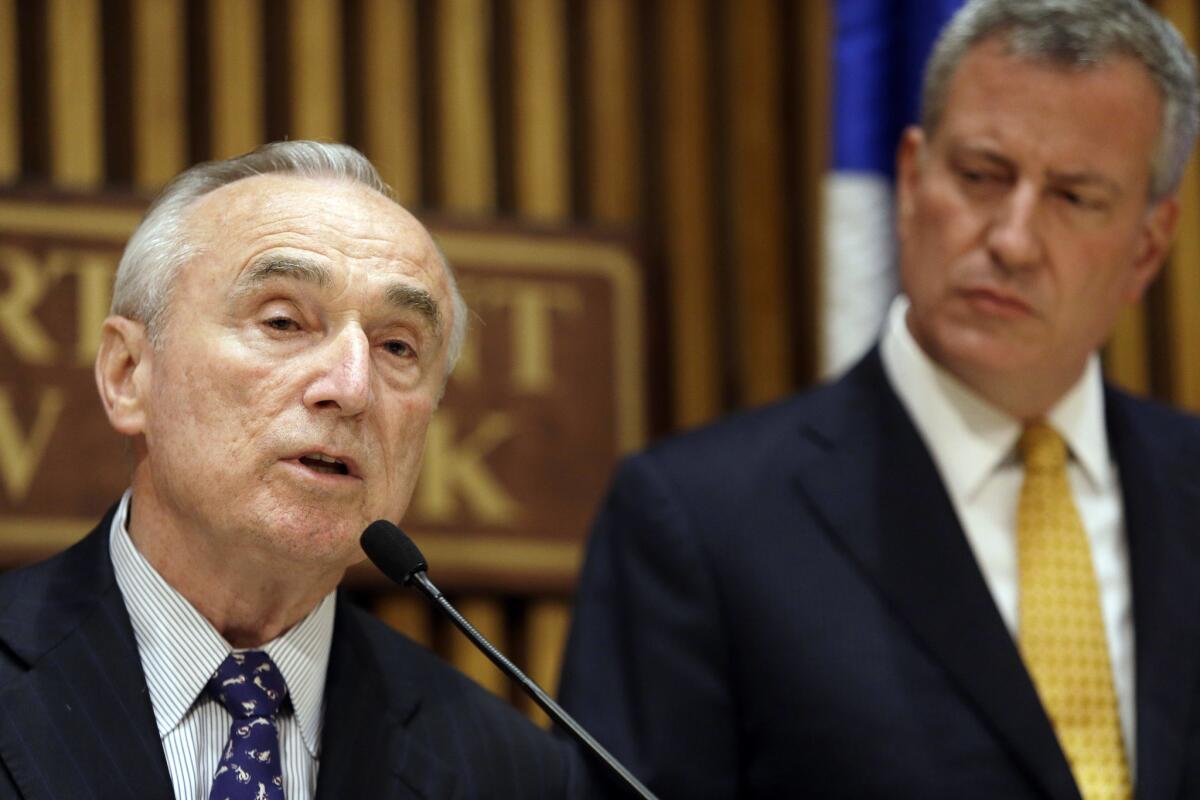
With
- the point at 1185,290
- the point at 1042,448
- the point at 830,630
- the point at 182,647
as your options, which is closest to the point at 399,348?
the point at 182,647

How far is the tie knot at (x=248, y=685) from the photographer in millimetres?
1832

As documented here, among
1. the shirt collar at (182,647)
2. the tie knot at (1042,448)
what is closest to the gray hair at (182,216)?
the shirt collar at (182,647)

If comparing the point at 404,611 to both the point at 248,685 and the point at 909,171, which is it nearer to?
the point at 909,171

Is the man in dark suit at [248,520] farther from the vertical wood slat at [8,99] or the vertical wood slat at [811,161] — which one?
the vertical wood slat at [811,161]

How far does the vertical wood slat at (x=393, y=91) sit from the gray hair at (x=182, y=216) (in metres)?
1.40

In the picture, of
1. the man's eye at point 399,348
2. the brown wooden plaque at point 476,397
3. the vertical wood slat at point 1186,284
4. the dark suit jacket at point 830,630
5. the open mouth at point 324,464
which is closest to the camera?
the open mouth at point 324,464

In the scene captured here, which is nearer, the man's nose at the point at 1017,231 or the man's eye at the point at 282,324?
the man's eye at the point at 282,324

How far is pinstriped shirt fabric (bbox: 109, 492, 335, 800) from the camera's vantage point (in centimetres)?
181

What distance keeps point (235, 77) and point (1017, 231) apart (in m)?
1.54

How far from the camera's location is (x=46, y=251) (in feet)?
10.5

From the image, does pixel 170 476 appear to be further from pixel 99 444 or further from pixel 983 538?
pixel 99 444

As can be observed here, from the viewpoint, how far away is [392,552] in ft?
5.78

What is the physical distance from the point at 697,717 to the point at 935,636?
325 mm

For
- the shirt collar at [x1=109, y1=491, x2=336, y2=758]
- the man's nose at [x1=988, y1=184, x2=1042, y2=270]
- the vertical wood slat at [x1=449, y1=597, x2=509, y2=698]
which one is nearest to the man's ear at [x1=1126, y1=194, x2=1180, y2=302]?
the man's nose at [x1=988, y1=184, x2=1042, y2=270]
